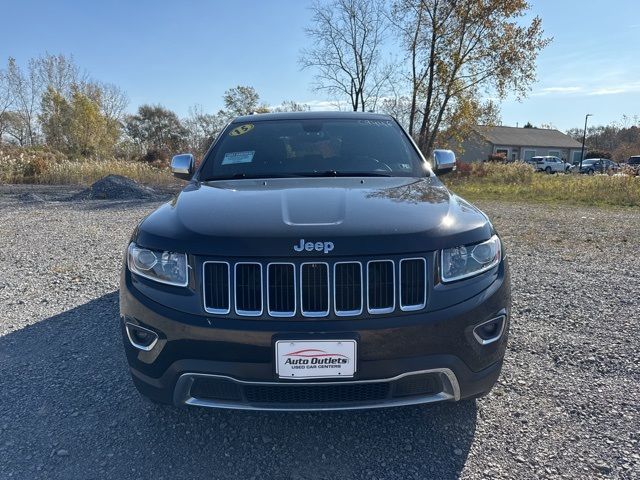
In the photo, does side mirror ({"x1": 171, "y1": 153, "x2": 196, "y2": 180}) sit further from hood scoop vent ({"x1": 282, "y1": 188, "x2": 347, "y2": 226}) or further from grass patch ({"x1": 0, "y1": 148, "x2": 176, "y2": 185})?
grass patch ({"x1": 0, "y1": 148, "x2": 176, "y2": 185})

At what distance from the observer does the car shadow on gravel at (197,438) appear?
204 cm

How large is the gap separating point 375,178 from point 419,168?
459mm

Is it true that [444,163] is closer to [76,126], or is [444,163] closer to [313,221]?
[313,221]

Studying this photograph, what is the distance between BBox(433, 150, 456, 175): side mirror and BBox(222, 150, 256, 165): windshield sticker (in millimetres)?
1503

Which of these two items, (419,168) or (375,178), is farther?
(419,168)

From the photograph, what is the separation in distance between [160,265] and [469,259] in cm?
→ 141

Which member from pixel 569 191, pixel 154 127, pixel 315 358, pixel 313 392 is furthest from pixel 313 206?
pixel 154 127

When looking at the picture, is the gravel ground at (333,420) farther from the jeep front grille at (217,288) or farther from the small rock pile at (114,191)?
the small rock pile at (114,191)

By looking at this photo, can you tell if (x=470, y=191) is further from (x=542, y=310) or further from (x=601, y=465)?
(x=601, y=465)

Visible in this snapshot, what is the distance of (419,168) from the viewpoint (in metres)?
3.18

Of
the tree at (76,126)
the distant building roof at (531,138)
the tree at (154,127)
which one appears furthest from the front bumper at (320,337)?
the distant building roof at (531,138)

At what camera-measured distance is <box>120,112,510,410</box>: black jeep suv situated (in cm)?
185

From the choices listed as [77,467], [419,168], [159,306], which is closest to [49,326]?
[77,467]

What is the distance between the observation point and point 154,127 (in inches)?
1783
